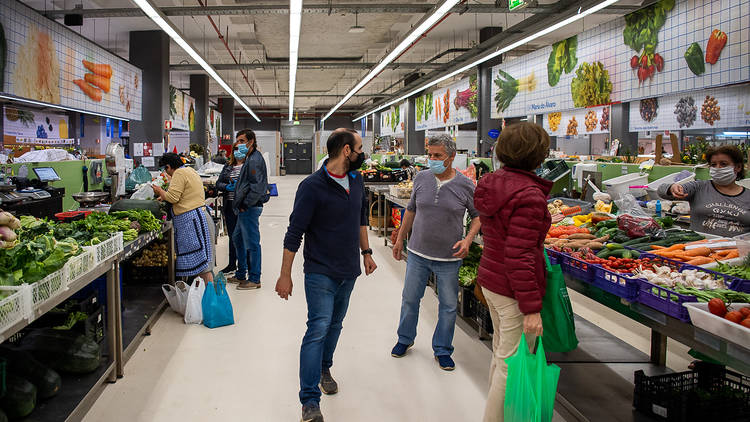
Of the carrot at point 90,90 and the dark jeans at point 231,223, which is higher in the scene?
the carrot at point 90,90

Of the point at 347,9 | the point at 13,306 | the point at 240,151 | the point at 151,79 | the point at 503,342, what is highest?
the point at 347,9

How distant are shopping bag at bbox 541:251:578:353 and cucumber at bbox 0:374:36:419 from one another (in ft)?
8.35

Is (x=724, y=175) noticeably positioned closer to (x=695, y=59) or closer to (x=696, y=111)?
(x=695, y=59)

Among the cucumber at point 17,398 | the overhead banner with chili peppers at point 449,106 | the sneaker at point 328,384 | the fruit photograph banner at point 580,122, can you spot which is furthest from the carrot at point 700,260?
the overhead banner with chili peppers at point 449,106

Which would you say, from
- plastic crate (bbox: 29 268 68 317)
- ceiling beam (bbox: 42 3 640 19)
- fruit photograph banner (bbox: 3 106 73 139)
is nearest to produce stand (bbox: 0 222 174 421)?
plastic crate (bbox: 29 268 68 317)

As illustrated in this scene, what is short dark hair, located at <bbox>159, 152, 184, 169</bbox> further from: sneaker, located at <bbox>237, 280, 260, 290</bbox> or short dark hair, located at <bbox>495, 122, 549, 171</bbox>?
short dark hair, located at <bbox>495, 122, 549, 171</bbox>

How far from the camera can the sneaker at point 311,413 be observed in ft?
9.86

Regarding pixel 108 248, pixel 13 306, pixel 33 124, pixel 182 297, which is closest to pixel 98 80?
pixel 33 124

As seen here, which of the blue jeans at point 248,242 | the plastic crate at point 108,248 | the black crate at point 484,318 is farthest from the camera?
the blue jeans at point 248,242

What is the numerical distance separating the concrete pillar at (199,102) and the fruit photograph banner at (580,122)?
38.3 feet

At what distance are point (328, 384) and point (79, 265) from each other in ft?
5.30

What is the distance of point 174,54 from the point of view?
16422 millimetres

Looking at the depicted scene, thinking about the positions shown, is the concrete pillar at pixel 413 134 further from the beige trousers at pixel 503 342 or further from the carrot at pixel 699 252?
the beige trousers at pixel 503 342

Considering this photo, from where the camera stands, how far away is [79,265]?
9.70ft
